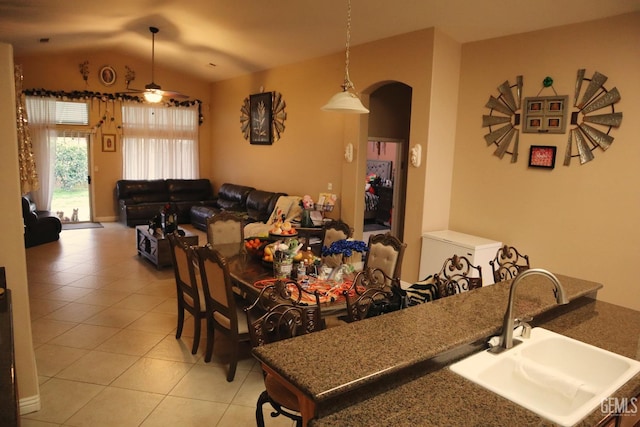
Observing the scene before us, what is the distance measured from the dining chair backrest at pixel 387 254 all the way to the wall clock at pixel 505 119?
2.02 metres

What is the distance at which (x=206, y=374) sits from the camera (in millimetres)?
3193

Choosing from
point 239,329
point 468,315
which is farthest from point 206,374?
point 468,315

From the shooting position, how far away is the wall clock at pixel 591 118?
12.6 ft

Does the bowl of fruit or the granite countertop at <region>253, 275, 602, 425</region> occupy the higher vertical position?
the granite countertop at <region>253, 275, 602, 425</region>

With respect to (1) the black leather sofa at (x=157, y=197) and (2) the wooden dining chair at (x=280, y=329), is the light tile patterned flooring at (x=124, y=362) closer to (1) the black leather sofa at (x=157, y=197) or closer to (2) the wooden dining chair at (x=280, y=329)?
(2) the wooden dining chair at (x=280, y=329)

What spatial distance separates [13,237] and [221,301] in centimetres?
131

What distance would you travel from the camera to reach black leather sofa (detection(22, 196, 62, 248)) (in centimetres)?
679

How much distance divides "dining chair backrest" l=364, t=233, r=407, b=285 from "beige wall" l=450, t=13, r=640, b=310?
1892 millimetres

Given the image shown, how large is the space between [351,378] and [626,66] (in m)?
3.99

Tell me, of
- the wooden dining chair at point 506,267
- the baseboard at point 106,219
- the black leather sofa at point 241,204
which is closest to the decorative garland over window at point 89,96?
the black leather sofa at point 241,204

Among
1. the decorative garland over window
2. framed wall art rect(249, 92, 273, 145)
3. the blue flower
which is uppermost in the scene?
the decorative garland over window

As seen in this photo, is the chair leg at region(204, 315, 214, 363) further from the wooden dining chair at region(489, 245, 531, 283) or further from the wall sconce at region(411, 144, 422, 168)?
the wall sconce at region(411, 144, 422, 168)

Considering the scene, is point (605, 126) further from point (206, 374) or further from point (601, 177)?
point (206, 374)

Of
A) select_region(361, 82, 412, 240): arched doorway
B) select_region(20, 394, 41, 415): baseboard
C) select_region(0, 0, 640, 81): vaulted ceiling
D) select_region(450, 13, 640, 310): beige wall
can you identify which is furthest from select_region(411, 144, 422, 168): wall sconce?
select_region(20, 394, 41, 415): baseboard
